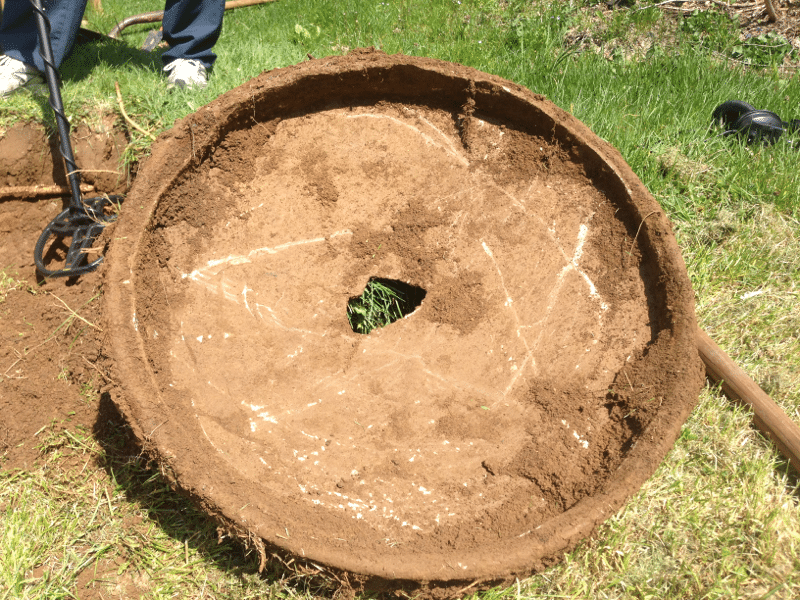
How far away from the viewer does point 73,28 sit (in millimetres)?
3152

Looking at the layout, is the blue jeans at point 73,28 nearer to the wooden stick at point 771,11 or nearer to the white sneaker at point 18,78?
the white sneaker at point 18,78

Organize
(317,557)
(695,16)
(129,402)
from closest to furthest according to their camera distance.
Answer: (317,557) < (129,402) < (695,16)

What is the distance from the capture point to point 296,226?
211 centimetres

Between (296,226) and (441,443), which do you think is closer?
(441,443)

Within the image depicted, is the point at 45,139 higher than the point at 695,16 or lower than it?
lower

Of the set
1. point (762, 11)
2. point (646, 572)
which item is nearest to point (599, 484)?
point (646, 572)

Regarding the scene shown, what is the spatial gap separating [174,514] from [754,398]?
2.18 m

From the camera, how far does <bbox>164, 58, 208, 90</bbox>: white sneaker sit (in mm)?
3168

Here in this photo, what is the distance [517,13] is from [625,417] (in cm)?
333

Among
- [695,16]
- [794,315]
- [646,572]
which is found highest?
[695,16]

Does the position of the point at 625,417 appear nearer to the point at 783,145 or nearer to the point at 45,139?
the point at 783,145

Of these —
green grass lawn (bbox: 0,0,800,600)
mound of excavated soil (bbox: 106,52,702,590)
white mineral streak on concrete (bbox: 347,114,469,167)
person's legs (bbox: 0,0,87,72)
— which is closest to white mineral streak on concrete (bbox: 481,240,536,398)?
mound of excavated soil (bbox: 106,52,702,590)

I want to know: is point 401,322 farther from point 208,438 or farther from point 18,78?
point 18,78

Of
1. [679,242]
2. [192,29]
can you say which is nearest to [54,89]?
[192,29]
